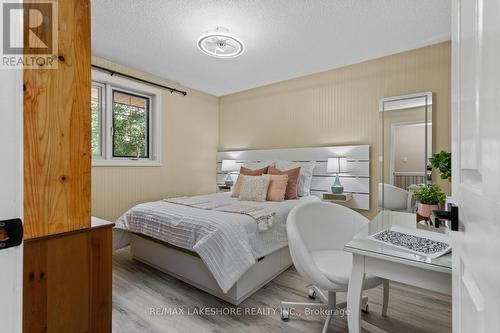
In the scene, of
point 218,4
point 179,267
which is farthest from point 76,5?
point 179,267

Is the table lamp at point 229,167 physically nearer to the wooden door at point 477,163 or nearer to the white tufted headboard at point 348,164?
the white tufted headboard at point 348,164

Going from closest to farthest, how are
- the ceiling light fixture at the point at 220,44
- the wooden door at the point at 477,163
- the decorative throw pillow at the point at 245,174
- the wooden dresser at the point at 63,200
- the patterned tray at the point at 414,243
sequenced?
1. the wooden door at the point at 477,163
2. the wooden dresser at the point at 63,200
3. the patterned tray at the point at 414,243
4. the ceiling light fixture at the point at 220,44
5. the decorative throw pillow at the point at 245,174

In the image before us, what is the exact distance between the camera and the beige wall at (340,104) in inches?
114

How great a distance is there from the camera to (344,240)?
1936 mm

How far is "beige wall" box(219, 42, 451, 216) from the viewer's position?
2895 mm

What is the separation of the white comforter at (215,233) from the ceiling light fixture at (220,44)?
71.0 inches

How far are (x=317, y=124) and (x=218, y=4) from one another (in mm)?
2253

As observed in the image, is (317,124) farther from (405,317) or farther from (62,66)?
(62,66)

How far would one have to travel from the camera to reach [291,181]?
3.38m

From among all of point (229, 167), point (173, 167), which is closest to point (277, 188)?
point (229, 167)

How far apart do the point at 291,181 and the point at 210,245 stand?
1748 mm

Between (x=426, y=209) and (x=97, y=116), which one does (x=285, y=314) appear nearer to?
(x=426, y=209)

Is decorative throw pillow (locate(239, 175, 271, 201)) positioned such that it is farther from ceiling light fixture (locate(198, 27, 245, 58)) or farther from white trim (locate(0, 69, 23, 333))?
white trim (locate(0, 69, 23, 333))

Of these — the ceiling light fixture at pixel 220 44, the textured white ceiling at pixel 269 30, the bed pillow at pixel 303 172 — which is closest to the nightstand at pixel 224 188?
the bed pillow at pixel 303 172
